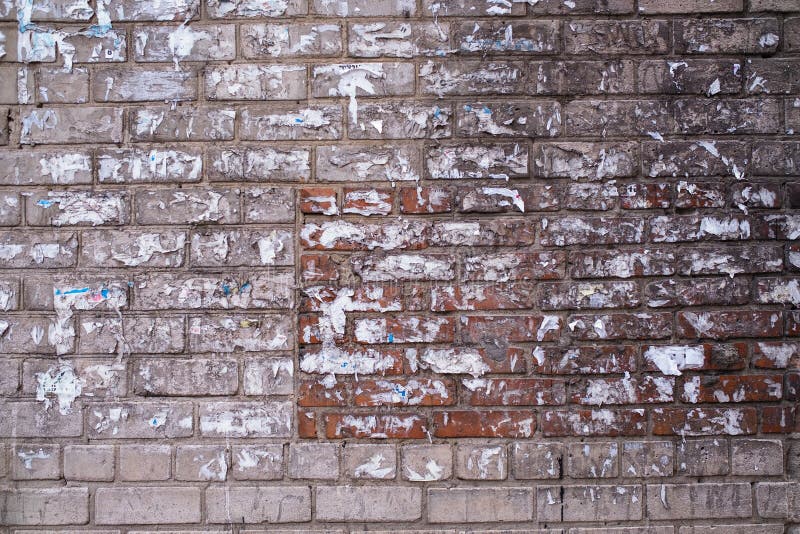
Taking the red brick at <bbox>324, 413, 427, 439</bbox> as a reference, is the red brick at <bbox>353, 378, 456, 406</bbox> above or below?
above

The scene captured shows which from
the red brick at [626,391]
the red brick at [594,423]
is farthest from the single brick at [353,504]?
the red brick at [626,391]

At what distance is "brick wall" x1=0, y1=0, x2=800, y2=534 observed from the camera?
1882 mm

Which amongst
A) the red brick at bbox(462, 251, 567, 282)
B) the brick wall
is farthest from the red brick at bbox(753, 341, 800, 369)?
the red brick at bbox(462, 251, 567, 282)

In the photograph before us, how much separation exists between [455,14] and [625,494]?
1.52 m

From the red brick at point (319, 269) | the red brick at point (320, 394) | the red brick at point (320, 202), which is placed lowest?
the red brick at point (320, 394)

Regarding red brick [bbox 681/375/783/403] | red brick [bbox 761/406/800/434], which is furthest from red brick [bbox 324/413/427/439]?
red brick [bbox 761/406/800/434]

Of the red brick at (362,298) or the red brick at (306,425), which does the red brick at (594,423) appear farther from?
the red brick at (306,425)

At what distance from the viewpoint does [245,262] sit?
1.90m

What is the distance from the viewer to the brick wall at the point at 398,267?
74.1 inches

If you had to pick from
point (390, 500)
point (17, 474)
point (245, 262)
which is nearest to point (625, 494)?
point (390, 500)

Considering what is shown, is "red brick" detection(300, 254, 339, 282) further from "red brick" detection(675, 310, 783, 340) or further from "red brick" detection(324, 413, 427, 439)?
"red brick" detection(675, 310, 783, 340)

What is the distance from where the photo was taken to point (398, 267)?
1.89 m

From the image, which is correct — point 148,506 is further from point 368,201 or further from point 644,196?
point 644,196

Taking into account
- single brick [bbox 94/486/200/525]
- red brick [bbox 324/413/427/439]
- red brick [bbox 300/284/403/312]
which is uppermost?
red brick [bbox 300/284/403/312]
